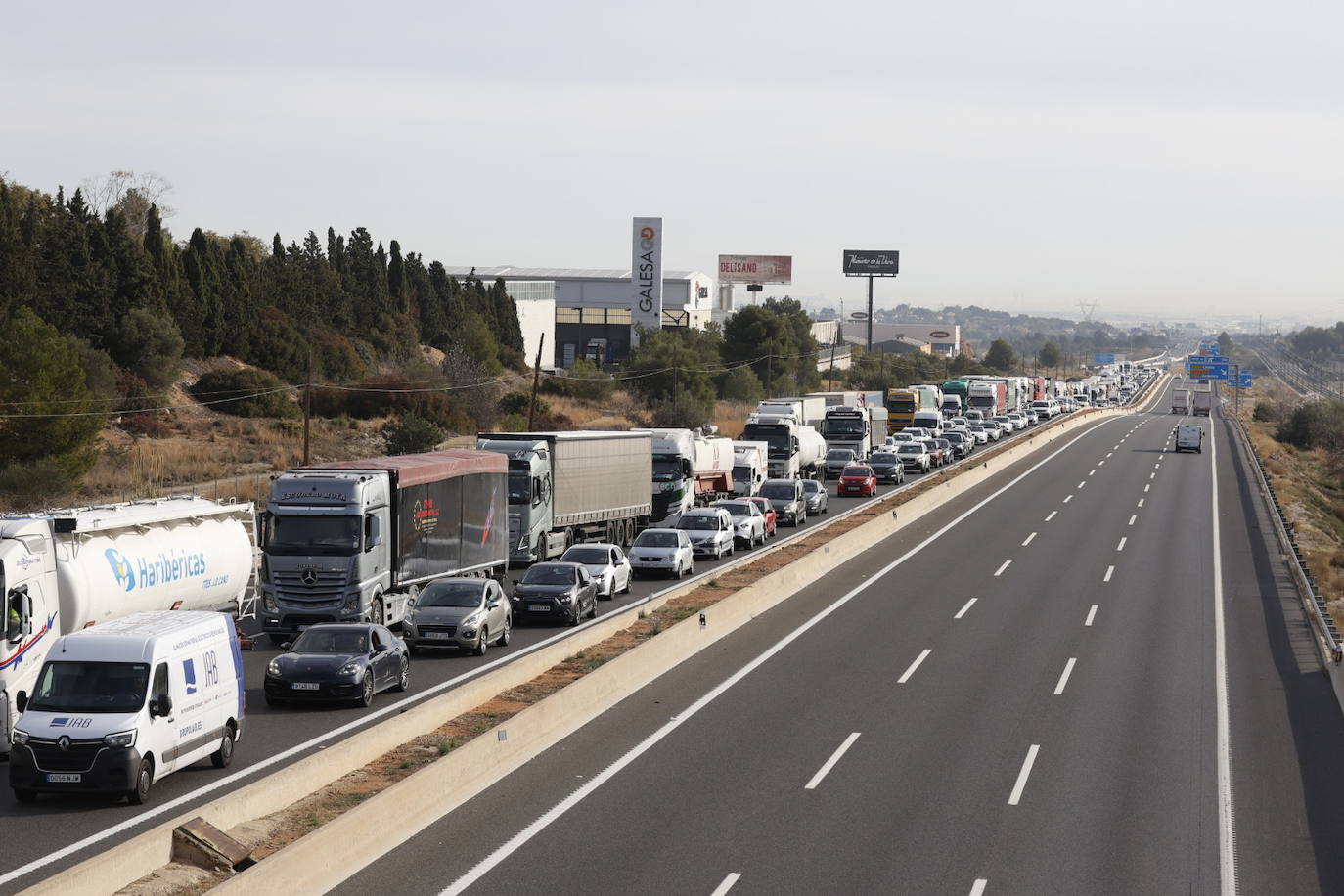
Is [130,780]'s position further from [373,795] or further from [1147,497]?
[1147,497]

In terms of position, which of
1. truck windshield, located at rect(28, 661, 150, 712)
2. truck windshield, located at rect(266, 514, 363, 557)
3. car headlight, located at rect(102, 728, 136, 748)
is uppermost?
truck windshield, located at rect(266, 514, 363, 557)

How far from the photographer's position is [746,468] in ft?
185

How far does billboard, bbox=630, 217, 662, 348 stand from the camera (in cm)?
13525

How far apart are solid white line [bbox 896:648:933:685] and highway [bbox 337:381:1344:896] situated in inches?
2.3

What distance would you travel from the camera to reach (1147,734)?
2202 centimetres

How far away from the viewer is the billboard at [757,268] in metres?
184

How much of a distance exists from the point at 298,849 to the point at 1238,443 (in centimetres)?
10003

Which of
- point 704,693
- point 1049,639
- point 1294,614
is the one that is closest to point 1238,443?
point 1294,614

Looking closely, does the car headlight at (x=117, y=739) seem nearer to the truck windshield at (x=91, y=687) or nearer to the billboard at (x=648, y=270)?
the truck windshield at (x=91, y=687)

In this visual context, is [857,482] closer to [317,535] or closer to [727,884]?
[317,535]

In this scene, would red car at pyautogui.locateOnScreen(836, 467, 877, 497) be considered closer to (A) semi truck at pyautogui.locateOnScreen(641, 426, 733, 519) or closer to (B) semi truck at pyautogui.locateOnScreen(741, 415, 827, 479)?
(B) semi truck at pyautogui.locateOnScreen(741, 415, 827, 479)

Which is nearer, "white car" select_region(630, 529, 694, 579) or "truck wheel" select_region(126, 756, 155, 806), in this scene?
"truck wheel" select_region(126, 756, 155, 806)

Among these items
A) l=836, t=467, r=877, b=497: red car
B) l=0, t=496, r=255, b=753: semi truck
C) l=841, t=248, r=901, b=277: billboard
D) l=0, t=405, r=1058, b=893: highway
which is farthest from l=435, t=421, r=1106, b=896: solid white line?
l=841, t=248, r=901, b=277: billboard

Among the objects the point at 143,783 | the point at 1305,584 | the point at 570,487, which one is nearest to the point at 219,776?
the point at 143,783
